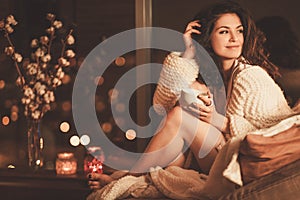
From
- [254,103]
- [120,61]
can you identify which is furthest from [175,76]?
[120,61]

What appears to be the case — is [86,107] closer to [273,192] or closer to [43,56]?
[43,56]

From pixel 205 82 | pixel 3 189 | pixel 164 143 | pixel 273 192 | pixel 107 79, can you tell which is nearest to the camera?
pixel 273 192

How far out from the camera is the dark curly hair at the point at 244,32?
2.50 meters

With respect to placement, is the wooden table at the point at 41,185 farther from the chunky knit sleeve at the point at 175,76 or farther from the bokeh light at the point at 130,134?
the chunky knit sleeve at the point at 175,76

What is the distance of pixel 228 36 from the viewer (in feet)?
8.19

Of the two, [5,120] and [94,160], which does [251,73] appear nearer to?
[94,160]

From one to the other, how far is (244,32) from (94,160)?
0.95m

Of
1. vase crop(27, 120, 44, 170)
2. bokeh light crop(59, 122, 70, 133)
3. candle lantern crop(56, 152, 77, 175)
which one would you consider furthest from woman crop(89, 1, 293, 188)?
bokeh light crop(59, 122, 70, 133)

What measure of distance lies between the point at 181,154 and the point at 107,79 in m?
1.06

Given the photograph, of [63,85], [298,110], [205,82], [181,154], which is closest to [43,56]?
[63,85]

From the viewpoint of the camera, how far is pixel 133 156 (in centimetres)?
306

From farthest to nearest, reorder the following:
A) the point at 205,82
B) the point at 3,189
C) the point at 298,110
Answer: the point at 3,189
the point at 205,82
the point at 298,110

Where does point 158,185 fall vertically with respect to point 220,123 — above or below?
below

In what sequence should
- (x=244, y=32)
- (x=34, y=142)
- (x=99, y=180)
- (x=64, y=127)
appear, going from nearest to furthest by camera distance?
1. (x=99, y=180)
2. (x=244, y=32)
3. (x=34, y=142)
4. (x=64, y=127)
